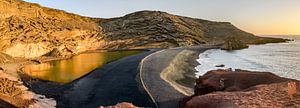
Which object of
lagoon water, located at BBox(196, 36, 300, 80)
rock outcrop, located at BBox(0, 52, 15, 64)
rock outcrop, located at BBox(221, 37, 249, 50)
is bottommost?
rock outcrop, located at BBox(221, 37, 249, 50)

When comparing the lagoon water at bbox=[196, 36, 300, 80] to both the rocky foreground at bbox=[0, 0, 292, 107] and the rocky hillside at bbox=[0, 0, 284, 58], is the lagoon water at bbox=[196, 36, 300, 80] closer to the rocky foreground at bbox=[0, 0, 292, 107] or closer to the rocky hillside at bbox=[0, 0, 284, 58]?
the rocky foreground at bbox=[0, 0, 292, 107]

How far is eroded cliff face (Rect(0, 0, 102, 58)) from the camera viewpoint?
220 ft

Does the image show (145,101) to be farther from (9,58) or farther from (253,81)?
(9,58)

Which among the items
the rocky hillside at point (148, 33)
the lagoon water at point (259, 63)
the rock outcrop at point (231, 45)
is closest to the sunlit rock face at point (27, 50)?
the lagoon water at point (259, 63)

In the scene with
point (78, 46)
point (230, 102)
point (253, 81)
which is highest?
point (230, 102)

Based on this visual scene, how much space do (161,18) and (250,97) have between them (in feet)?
454

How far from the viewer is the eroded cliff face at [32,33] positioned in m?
67.0

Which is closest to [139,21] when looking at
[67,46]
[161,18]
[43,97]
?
[161,18]

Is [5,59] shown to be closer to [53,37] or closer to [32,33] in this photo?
[32,33]

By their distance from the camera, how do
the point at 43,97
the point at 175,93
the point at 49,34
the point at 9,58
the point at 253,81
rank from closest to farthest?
the point at 253,81
the point at 175,93
the point at 43,97
the point at 9,58
the point at 49,34

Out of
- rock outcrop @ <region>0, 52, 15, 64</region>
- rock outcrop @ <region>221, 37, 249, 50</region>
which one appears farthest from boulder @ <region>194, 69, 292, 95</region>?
rock outcrop @ <region>221, 37, 249, 50</region>

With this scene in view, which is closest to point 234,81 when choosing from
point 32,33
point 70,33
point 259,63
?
point 259,63

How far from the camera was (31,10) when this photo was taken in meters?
86.5

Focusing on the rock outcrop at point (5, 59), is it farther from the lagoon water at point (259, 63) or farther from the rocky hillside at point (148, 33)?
the rocky hillside at point (148, 33)
